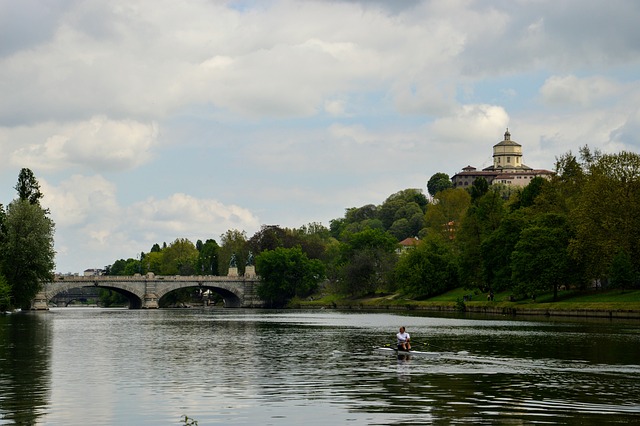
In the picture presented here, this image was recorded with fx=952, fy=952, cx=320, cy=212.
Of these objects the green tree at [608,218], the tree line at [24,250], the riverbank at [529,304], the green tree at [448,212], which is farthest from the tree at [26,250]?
the green tree at [448,212]

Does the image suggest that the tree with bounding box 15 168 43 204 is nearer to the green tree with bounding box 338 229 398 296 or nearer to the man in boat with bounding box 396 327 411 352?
the green tree with bounding box 338 229 398 296

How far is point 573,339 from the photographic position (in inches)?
2473

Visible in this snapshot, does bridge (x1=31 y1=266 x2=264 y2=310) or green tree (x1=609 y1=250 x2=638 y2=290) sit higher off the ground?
bridge (x1=31 y1=266 x2=264 y2=310)

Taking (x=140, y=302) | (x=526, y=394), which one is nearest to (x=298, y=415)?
(x=526, y=394)

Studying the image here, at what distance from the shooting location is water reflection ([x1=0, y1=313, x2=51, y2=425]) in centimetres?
3092

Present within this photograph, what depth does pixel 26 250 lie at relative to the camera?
112 m

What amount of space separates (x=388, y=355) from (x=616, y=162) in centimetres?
6145

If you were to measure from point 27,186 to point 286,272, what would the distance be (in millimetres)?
68821

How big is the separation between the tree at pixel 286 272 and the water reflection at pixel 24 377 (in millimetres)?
116051

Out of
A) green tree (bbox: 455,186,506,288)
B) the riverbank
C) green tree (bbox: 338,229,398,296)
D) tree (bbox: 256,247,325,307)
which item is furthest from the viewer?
tree (bbox: 256,247,325,307)

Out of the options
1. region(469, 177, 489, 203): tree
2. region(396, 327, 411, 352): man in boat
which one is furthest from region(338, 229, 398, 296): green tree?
region(396, 327, 411, 352): man in boat

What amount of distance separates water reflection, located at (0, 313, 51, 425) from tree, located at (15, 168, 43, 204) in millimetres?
59200

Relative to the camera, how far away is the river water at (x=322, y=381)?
2992 cm

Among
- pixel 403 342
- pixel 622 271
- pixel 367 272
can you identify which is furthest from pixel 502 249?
pixel 403 342
